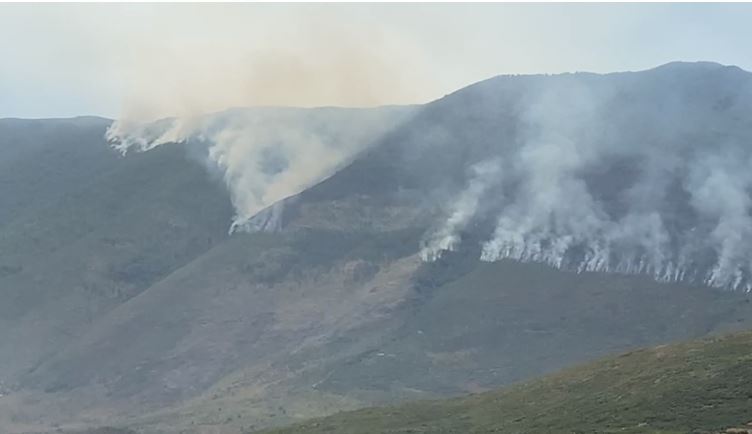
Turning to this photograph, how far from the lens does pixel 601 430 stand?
266 ft

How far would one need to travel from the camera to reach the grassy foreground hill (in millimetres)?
80688

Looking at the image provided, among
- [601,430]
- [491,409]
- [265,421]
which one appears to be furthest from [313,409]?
[601,430]

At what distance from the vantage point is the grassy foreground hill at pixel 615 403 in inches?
3177

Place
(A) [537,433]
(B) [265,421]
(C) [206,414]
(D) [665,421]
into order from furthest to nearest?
(C) [206,414], (B) [265,421], (A) [537,433], (D) [665,421]

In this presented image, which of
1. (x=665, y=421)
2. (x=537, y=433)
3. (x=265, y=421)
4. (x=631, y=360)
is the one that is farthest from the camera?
(x=265, y=421)

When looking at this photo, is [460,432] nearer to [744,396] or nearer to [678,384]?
[678,384]

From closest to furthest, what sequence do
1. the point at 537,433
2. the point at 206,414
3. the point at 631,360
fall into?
the point at 537,433 < the point at 631,360 < the point at 206,414

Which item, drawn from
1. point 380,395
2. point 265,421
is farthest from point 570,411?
point 380,395

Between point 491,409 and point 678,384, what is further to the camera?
point 491,409

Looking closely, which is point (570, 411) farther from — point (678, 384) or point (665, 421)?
point (665, 421)

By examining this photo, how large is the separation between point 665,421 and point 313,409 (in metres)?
111

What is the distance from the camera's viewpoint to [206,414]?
19088cm

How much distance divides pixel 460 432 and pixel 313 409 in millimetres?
87837

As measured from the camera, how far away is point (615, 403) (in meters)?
91.8
